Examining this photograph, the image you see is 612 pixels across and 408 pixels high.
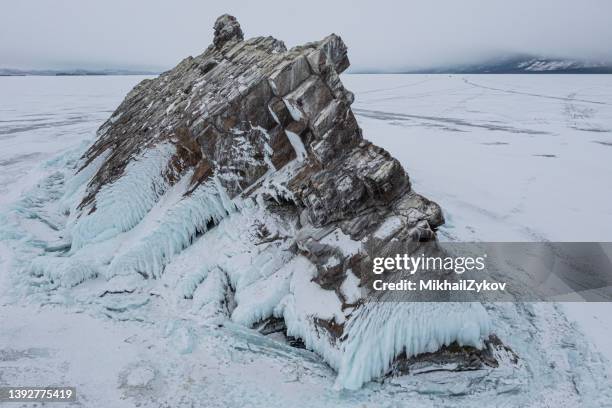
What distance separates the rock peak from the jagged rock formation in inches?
107

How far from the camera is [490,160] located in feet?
60.4

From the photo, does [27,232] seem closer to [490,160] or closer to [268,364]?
[268,364]

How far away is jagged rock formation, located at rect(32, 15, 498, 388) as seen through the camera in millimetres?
6777

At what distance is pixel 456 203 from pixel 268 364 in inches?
375

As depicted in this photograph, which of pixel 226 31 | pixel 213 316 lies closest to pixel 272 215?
pixel 213 316

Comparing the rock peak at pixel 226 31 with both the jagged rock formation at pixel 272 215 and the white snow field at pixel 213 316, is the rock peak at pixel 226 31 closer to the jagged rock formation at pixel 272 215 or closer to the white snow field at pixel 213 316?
the jagged rock formation at pixel 272 215

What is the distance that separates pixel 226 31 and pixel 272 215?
26.9 feet

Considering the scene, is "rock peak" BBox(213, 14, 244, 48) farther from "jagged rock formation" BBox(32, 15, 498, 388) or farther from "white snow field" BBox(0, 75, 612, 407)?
"white snow field" BBox(0, 75, 612, 407)

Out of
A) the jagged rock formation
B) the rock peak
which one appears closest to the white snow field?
the jagged rock formation

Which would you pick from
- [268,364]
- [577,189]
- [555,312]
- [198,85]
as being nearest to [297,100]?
[198,85]

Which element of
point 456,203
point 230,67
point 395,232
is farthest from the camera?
point 456,203

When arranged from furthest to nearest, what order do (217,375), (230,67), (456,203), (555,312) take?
(456,203) → (230,67) → (555,312) → (217,375)

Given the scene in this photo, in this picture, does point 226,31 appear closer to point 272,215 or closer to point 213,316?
point 272,215

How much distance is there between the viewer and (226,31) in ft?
44.8
